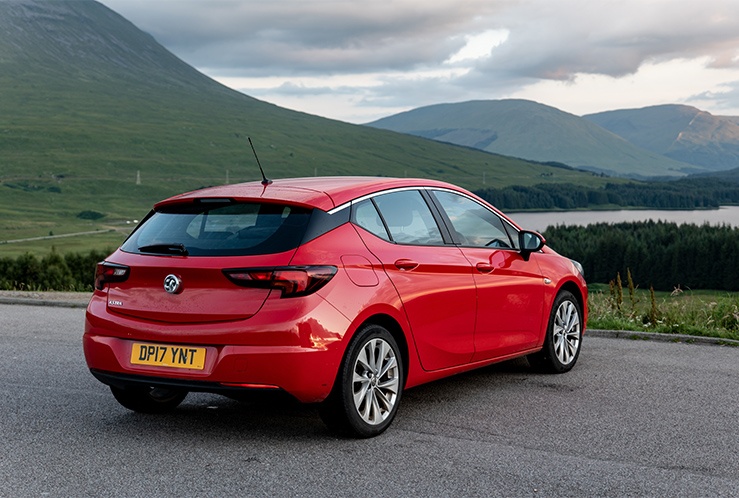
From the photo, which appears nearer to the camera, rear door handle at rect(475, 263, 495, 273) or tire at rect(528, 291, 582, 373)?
rear door handle at rect(475, 263, 495, 273)

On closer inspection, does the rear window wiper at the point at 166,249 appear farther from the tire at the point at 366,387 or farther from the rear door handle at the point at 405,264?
the rear door handle at the point at 405,264

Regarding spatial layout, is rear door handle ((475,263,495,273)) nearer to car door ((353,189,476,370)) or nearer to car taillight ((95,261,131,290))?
car door ((353,189,476,370))

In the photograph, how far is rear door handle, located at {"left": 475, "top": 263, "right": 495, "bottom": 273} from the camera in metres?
6.91

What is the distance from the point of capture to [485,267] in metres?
6.99

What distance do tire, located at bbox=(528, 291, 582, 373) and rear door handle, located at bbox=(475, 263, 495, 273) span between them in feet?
3.75

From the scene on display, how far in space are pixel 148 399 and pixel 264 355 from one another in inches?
62.6

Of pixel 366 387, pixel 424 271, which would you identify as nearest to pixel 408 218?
pixel 424 271

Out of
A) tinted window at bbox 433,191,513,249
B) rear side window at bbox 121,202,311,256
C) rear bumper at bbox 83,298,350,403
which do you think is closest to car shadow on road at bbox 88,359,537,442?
rear bumper at bbox 83,298,350,403

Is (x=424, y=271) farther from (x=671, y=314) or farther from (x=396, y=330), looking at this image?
(x=671, y=314)

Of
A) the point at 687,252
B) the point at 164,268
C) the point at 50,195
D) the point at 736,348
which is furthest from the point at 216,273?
the point at 50,195

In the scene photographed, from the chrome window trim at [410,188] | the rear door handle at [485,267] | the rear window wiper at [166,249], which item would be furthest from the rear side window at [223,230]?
the rear door handle at [485,267]

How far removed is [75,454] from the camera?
5457mm

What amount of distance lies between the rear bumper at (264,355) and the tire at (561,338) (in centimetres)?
297

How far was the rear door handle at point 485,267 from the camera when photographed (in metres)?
6.91
